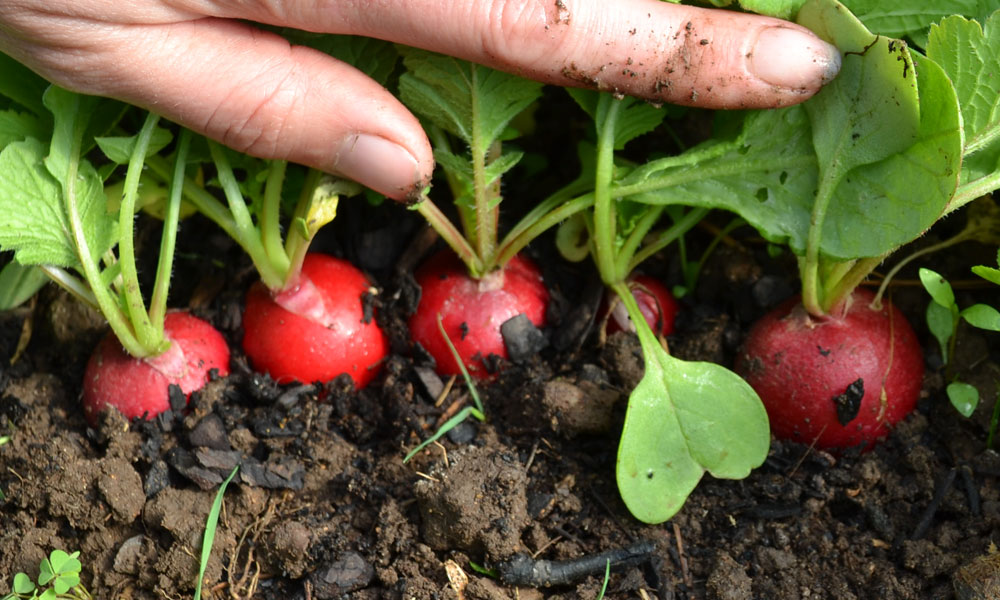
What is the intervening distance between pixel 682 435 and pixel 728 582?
0.89 feet

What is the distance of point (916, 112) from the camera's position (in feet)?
4.99

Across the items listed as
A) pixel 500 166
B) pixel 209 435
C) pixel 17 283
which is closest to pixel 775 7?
pixel 500 166

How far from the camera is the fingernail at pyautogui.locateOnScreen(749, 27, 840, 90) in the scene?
1526mm

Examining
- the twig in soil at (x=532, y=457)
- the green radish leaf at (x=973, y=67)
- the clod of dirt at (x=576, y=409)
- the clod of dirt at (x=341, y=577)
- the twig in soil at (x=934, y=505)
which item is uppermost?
the green radish leaf at (x=973, y=67)

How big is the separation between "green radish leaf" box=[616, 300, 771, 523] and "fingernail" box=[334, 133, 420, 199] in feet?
1.91

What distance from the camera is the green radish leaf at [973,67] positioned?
1.52 m

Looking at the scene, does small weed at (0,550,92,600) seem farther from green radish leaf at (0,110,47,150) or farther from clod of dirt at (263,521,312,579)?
green radish leaf at (0,110,47,150)

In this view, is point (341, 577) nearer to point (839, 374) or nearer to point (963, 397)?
point (839, 374)

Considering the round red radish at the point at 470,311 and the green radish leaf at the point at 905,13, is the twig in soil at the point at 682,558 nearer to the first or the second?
the round red radish at the point at 470,311

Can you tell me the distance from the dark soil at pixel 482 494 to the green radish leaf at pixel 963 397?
0.20 feet

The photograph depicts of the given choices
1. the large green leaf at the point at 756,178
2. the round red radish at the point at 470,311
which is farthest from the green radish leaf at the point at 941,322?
the round red radish at the point at 470,311

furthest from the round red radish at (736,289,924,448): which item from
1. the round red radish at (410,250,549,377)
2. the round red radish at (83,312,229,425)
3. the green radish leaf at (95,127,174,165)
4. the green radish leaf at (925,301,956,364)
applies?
the green radish leaf at (95,127,174,165)

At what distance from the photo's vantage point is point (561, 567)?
162cm

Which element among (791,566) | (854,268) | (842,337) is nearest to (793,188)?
(854,268)
